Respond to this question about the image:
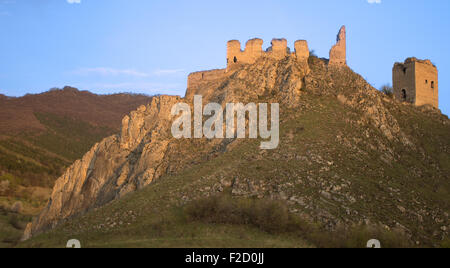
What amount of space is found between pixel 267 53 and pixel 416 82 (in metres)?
10.8

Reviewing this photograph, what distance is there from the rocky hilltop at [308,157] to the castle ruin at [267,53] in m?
0.48

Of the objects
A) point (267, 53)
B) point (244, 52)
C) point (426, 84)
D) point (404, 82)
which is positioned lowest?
point (426, 84)

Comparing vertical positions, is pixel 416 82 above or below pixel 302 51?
below

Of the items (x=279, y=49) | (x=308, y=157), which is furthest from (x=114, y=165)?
(x=279, y=49)

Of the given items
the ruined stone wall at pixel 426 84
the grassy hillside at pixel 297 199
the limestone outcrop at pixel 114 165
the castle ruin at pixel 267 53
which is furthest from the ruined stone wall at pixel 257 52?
the ruined stone wall at pixel 426 84

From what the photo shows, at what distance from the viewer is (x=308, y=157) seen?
23.0 m

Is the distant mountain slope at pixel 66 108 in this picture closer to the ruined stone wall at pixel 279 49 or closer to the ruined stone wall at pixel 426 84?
the ruined stone wall at pixel 279 49

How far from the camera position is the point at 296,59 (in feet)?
101

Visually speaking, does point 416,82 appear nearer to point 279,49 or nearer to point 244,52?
point 279,49

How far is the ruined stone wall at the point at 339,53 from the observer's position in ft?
104

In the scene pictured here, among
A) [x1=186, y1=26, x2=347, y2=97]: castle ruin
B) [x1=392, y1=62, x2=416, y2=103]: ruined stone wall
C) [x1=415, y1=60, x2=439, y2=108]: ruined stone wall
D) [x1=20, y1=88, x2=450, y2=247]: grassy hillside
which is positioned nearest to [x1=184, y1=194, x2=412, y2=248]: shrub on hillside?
[x1=20, y1=88, x2=450, y2=247]: grassy hillside

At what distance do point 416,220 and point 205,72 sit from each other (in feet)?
58.2
